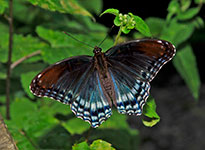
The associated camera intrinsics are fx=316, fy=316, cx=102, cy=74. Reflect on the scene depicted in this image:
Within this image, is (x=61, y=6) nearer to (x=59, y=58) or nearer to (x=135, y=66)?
(x=59, y=58)

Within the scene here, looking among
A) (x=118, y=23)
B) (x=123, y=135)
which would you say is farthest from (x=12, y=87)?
Answer: (x=118, y=23)

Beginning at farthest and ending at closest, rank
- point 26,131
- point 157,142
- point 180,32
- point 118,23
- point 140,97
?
point 157,142 → point 180,32 → point 26,131 → point 140,97 → point 118,23

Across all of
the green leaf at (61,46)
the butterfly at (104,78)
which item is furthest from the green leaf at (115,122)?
the butterfly at (104,78)

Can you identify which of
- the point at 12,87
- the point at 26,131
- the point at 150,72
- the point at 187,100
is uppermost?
the point at 150,72

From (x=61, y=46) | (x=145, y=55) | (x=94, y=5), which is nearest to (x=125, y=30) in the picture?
(x=145, y=55)

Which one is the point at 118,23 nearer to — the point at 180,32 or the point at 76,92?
the point at 76,92

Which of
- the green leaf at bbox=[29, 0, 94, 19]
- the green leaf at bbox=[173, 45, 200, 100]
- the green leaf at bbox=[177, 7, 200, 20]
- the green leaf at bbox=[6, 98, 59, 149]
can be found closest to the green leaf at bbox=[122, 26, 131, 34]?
the green leaf at bbox=[29, 0, 94, 19]

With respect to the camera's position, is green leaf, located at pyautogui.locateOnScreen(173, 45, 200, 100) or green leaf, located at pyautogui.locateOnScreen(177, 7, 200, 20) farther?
green leaf, located at pyautogui.locateOnScreen(173, 45, 200, 100)

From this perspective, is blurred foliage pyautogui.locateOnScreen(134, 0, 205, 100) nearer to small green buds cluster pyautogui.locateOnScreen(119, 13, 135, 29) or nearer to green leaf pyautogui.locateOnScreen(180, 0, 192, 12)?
green leaf pyautogui.locateOnScreen(180, 0, 192, 12)

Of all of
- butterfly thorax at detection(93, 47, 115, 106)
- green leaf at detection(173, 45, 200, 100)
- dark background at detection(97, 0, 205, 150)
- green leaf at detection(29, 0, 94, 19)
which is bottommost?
dark background at detection(97, 0, 205, 150)
